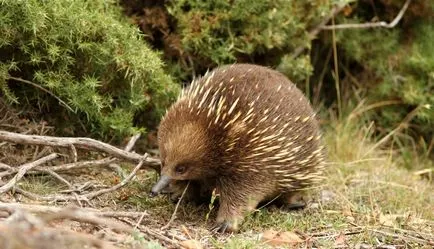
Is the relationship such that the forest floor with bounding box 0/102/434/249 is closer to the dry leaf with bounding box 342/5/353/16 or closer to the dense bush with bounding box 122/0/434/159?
the dense bush with bounding box 122/0/434/159

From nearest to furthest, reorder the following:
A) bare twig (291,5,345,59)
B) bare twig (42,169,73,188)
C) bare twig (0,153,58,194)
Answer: bare twig (0,153,58,194), bare twig (42,169,73,188), bare twig (291,5,345,59)

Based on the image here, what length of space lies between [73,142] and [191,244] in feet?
3.12

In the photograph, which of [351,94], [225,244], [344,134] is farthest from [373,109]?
[225,244]

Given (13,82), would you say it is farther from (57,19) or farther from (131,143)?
(131,143)

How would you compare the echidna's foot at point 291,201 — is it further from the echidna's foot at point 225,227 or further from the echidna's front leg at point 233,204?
the echidna's foot at point 225,227

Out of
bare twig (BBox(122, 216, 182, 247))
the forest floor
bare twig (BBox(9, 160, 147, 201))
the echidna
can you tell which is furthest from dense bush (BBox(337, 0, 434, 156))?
bare twig (BBox(122, 216, 182, 247))

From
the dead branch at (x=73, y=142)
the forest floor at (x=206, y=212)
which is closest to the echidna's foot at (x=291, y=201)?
the forest floor at (x=206, y=212)

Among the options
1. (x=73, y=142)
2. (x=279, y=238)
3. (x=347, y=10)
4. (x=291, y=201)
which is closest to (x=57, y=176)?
(x=73, y=142)

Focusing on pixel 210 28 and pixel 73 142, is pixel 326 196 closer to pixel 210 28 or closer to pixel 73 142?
pixel 210 28

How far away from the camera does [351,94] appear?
249 inches

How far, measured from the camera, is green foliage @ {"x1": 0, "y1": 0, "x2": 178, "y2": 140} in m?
3.88

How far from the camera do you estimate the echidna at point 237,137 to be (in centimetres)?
359

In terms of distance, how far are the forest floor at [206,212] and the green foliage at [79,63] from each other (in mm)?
214

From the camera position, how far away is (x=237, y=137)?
12.0 feet
